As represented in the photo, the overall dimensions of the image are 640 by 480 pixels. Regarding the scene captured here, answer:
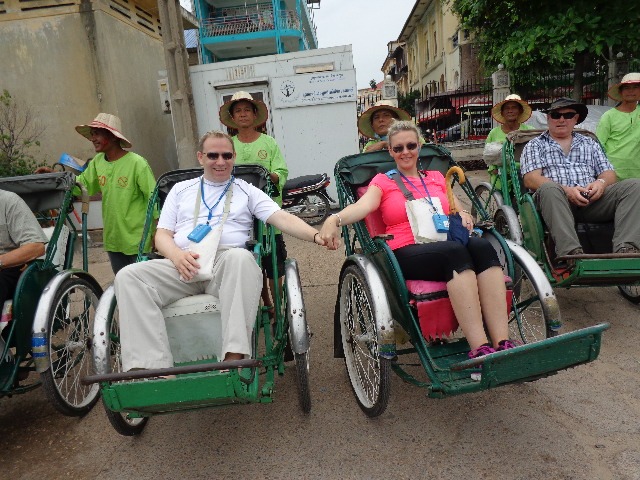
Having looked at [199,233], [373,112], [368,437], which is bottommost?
[368,437]

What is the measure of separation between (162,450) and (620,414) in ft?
8.07

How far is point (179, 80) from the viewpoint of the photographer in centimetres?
820

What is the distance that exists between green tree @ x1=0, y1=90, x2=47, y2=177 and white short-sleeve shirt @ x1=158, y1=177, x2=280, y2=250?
557 centimetres

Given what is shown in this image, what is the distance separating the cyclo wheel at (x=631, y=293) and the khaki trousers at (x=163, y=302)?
3.27 meters

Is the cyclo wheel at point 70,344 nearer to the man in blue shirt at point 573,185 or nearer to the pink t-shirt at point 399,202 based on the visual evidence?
the pink t-shirt at point 399,202

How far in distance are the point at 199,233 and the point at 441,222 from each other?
4.60 feet

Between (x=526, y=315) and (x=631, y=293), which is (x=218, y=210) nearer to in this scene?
(x=526, y=315)

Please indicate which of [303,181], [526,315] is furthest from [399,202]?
[303,181]

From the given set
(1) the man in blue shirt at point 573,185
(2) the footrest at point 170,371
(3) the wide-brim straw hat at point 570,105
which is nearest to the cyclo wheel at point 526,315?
(1) the man in blue shirt at point 573,185

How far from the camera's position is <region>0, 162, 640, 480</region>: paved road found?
89.6 inches

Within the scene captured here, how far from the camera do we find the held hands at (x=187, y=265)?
8.42ft

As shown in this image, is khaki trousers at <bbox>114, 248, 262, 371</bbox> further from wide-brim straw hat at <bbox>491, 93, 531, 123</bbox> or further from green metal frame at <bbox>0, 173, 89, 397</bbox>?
wide-brim straw hat at <bbox>491, 93, 531, 123</bbox>

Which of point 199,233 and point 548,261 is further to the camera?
point 548,261

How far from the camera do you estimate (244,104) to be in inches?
158
